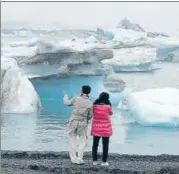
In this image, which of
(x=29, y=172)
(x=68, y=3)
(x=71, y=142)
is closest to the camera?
(x=29, y=172)

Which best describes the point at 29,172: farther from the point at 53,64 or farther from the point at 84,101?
the point at 53,64

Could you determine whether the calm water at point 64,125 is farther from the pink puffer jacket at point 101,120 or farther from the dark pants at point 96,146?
the pink puffer jacket at point 101,120

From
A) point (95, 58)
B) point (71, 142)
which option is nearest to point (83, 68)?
point (95, 58)

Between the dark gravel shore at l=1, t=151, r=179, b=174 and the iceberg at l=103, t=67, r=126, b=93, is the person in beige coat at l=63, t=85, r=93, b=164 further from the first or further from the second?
the iceberg at l=103, t=67, r=126, b=93

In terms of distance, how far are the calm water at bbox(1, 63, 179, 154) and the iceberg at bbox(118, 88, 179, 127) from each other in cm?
11

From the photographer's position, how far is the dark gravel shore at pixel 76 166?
8227mm

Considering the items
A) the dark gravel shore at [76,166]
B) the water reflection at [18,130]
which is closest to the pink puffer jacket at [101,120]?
the dark gravel shore at [76,166]

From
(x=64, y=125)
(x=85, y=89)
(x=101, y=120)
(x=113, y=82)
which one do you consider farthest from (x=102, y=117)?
(x=113, y=82)

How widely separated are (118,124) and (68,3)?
7.54ft

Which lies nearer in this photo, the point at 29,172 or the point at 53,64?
the point at 29,172

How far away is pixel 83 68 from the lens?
475 inches

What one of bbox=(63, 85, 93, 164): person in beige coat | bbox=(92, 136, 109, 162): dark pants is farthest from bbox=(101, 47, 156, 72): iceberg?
bbox=(63, 85, 93, 164): person in beige coat

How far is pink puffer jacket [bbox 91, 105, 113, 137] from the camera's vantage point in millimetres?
8406

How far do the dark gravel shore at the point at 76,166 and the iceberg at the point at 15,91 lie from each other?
152 cm
